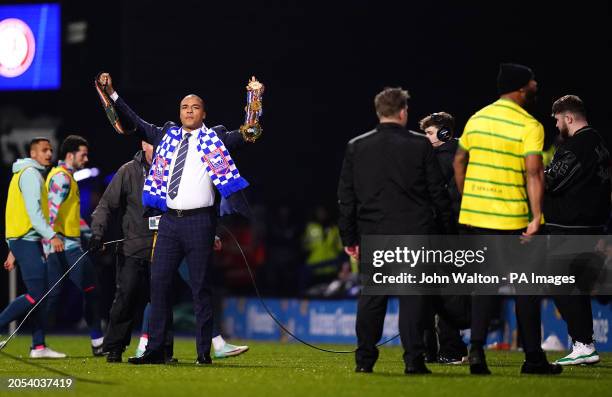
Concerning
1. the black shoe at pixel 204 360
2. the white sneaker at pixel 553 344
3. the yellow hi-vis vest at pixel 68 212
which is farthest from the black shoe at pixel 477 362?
the white sneaker at pixel 553 344

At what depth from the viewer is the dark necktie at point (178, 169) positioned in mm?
9789

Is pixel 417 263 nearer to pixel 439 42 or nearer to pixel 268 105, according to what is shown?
pixel 439 42

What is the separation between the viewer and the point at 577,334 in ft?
33.4

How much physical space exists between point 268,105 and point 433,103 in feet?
9.89

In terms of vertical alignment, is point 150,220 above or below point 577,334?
above

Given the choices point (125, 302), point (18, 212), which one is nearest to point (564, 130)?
point (125, 302)

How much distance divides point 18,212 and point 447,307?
434 cm

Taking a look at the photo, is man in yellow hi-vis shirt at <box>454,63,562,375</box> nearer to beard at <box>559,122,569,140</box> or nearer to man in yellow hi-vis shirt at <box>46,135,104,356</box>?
beard at <box>559,122,569,140</box>

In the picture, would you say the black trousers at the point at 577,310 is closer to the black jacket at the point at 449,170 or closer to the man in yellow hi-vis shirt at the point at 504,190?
the black jacket at the point at 449,170

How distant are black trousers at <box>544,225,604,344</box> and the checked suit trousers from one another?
9.43 ft

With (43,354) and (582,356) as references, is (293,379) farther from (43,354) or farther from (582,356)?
(43,354)

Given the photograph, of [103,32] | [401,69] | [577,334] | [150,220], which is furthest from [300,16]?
[577,334]

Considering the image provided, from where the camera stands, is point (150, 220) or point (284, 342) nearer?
point (150, 220)

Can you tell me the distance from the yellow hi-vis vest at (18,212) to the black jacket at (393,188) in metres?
4.05
